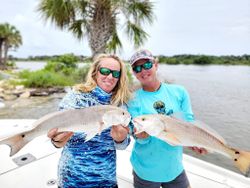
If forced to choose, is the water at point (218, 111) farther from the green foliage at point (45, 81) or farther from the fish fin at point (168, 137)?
the fish fin at point (168, 137)

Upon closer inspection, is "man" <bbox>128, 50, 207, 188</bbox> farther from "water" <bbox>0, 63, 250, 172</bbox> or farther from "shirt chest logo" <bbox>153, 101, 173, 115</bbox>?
"water" <bbox>0, 63, 250, 172</bbox>

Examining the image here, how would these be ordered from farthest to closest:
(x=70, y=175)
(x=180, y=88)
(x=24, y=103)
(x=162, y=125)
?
(x=24, y=103) → (x=180, y=88) → (x=70, y=175) → (x=162, y=125)

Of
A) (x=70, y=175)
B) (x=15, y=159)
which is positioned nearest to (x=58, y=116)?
(x=70, y=175)

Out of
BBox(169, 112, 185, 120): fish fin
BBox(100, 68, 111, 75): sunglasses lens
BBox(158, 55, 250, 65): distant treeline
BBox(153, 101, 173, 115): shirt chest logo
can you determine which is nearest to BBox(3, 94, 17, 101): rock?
BBox(100, 68, 111, 75): sunglasses lens

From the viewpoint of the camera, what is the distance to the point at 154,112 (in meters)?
2.08

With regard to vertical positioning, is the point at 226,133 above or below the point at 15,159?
below

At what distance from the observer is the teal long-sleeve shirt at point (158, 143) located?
2.09 meters

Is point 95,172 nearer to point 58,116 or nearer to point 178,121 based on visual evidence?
point 58,116

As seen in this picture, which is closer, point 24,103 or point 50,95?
point 24,103

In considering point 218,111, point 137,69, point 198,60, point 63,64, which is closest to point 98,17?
point 218,111

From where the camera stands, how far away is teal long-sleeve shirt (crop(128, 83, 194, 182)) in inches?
82.4

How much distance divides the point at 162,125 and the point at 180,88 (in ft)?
1.78

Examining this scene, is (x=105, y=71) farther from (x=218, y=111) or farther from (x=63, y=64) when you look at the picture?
(x=63, y=64)

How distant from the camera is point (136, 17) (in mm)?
10562
